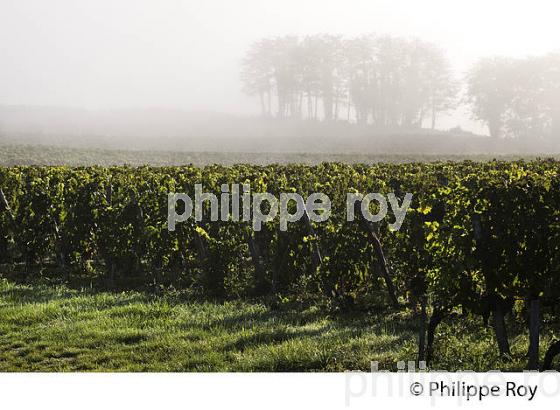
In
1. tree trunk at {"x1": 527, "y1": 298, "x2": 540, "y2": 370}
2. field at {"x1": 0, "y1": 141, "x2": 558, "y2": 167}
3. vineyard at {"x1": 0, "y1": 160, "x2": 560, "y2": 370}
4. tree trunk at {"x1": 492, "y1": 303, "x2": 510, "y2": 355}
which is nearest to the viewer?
tree trunk at {"x1": 527, "y1": 298, "x2": 540, "y2": 370}

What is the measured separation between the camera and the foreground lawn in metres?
8.49

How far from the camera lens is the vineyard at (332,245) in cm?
799

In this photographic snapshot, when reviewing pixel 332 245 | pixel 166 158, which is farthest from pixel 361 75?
pixel 332 245

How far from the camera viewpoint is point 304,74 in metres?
105

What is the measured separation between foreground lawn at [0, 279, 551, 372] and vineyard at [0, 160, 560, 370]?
29 centimetres

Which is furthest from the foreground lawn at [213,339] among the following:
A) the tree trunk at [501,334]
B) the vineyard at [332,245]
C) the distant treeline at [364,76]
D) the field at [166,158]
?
the distant treeline at [364,76]

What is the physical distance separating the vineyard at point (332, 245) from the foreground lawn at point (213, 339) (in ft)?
0.96

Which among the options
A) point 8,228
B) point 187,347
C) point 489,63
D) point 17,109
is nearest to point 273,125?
point 489,63

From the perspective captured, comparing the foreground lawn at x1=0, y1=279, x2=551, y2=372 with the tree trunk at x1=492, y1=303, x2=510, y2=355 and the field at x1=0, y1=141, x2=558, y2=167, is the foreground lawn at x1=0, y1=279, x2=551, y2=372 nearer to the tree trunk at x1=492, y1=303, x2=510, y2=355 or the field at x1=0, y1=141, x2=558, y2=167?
the tree trunk at x1=492, y1=303, x2=510, y2=355

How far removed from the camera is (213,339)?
31.2 feet

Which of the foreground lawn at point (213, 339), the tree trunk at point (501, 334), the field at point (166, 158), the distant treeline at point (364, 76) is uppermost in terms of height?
the distant treeline at point (364, 76)

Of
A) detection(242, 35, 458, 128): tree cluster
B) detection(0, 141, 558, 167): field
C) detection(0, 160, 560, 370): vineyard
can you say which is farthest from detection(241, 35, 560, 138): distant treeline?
detection(0, 160, 560, 370): vineyard

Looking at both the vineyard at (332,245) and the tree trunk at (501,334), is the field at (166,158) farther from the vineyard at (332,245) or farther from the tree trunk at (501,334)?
the tree trunk at (501,334)

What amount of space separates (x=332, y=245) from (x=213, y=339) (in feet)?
10.9
